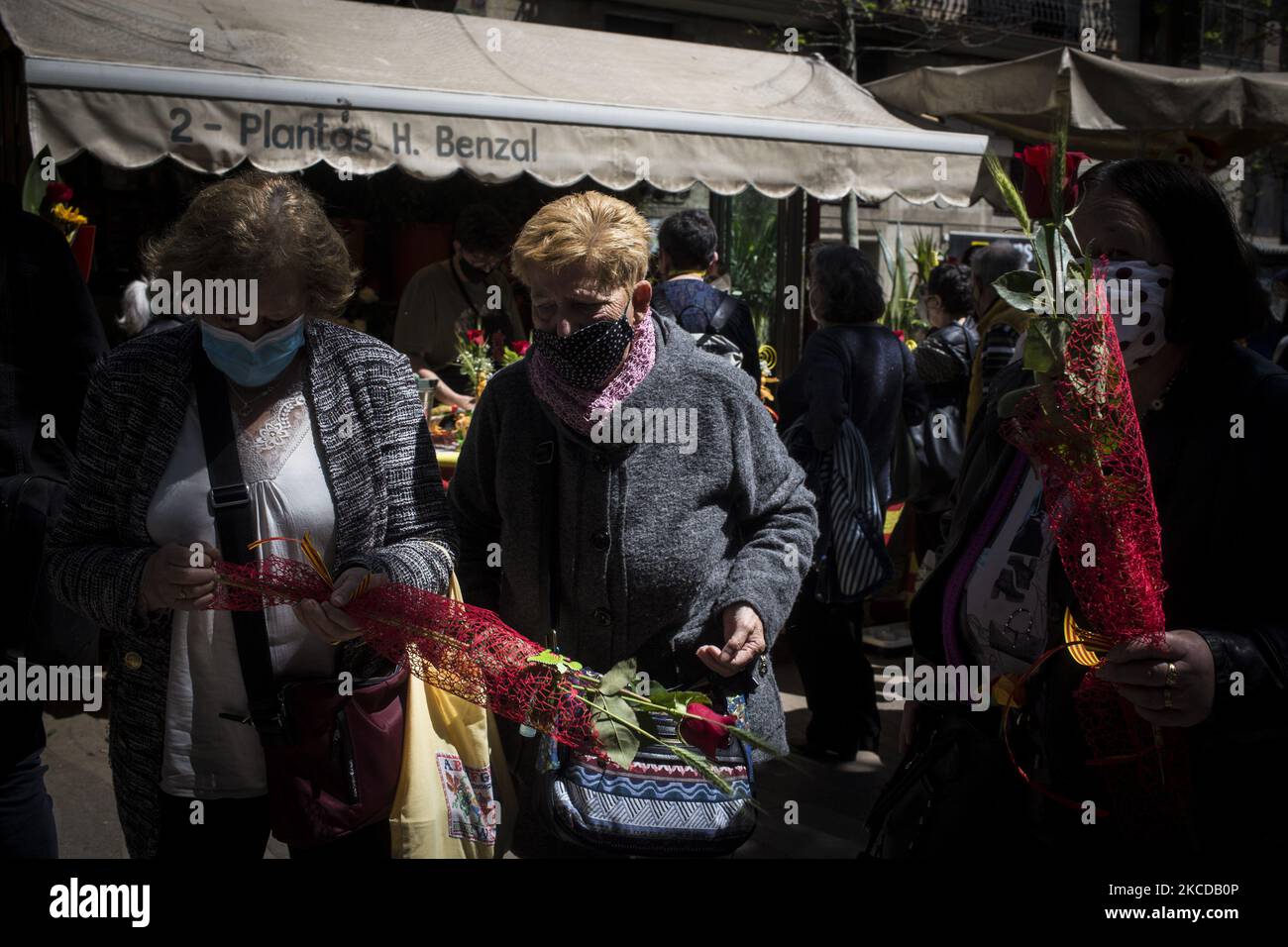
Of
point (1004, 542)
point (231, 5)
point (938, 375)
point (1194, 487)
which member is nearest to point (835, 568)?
point (938, 375)

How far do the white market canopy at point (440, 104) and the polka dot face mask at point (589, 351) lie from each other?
3.53 metres

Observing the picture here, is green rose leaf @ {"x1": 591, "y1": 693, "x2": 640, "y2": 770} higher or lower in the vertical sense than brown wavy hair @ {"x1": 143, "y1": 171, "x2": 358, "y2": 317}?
lower

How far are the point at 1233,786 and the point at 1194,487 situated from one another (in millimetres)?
455

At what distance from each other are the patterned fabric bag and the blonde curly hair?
0.90 meters

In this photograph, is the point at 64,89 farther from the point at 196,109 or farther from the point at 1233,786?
the point at 1233,786

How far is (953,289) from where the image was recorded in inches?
230

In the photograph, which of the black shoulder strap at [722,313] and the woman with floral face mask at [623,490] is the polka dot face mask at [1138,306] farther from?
the black shoulder strap at [722,313]

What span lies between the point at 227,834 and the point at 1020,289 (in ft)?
5.69

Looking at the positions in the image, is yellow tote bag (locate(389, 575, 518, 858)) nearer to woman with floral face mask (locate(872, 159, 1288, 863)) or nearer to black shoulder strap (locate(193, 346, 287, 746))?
black shoulder strap (locate(193, 346, 287, 746))

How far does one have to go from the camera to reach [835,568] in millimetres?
4688

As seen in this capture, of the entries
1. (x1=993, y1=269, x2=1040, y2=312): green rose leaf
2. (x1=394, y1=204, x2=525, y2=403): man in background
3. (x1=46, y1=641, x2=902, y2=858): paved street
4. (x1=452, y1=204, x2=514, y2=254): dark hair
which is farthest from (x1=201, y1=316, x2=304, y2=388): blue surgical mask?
(x1=452, y1=204, x2=514, y2=254): dark hair

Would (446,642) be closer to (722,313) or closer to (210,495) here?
(210,495)

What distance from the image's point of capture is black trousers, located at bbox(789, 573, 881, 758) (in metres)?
4.84
